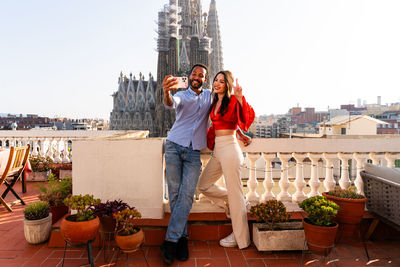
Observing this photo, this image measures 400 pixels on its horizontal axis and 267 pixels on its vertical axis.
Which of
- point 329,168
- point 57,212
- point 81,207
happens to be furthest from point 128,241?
point 329,168

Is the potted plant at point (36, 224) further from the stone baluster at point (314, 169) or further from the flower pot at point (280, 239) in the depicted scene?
the stone baluster at point (314, 169)

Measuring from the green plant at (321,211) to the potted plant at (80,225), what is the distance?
2.13 meters

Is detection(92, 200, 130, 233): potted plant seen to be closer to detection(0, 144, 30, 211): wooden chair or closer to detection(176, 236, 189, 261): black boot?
detection(176, 236, 189, 261): black boot

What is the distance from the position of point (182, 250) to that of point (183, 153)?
3.39 ft

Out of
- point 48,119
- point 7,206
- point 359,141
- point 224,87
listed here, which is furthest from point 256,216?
point 48,119

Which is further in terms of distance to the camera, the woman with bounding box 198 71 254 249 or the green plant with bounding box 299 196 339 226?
the woman with bounding box 198 71 254 249

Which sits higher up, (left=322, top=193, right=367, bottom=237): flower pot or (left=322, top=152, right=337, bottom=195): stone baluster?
(left=322, top=152, right=337, bottom=195): stone baluster

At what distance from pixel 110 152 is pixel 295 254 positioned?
2.44m

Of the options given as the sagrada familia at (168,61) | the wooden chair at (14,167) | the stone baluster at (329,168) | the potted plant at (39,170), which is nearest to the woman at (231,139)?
the stone baluster at (329,168)

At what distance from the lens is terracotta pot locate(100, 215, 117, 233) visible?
105 inches

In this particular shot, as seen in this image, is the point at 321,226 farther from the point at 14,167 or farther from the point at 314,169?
the point at 14,167

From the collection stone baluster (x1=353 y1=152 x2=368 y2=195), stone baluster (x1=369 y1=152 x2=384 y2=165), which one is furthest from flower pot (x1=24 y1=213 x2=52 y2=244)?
stone baluster (x1=369 y1=152 x2=384 y2=165)

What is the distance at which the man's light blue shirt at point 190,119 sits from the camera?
2.88 m

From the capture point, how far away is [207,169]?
120 inches
